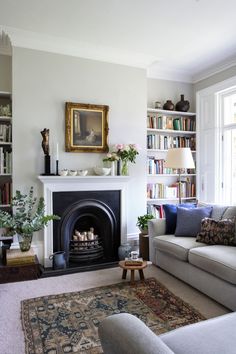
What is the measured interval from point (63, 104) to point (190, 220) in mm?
2355

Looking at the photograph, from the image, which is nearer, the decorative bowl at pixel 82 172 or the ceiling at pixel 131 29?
the ceiling at pixel 131 29

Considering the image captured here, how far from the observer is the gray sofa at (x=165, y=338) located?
1.09 metres

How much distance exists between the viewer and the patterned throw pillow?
3.03 meters

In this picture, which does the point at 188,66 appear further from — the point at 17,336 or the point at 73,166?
the point at 17,336

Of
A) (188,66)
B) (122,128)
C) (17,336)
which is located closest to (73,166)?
(122,128)

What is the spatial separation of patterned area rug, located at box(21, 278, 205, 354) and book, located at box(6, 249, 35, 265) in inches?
26.9

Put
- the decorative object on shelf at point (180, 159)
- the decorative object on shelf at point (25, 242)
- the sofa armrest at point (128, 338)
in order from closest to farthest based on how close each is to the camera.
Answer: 1. the sofa armrest at point (128, 338)
2. the decorative object on shelf at point (25, 242)
3. the decorative object on shelf at point (180, 159)

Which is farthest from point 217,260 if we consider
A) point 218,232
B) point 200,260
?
point 218,232

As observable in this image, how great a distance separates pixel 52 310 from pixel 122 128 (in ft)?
8.98

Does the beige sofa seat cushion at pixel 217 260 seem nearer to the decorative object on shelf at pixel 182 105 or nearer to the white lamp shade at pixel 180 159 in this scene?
the white lamp shade at pixel 180 159

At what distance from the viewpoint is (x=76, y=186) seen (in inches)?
152

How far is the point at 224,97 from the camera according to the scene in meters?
4.59

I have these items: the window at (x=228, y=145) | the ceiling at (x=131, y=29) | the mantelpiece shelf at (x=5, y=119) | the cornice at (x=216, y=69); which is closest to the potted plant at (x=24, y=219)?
the mantelpiece shelf at (x=5, y=119)

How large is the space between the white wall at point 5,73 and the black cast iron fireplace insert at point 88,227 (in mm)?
1695
